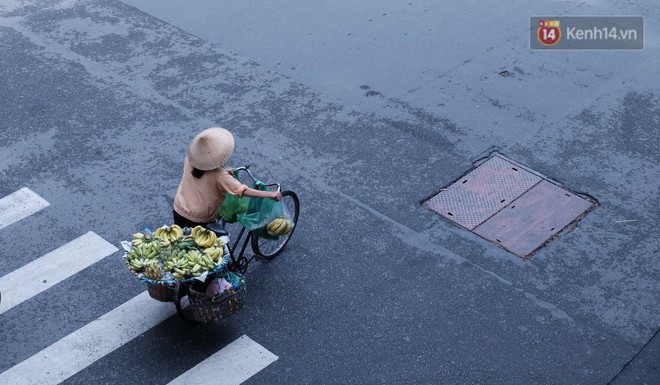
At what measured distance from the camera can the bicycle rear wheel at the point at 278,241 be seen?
8242mm

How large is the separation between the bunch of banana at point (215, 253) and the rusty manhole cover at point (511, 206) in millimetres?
2818

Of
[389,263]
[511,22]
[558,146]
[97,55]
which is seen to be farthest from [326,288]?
[511,22]

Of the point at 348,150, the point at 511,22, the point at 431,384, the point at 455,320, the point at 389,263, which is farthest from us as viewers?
the point at 511,22

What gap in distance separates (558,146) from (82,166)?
17.8ft

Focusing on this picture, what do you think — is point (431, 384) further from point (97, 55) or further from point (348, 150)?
point (97, 55)

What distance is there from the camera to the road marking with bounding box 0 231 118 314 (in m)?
8.03

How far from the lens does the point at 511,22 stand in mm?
12516

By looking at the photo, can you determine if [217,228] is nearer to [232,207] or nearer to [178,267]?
[232,207]

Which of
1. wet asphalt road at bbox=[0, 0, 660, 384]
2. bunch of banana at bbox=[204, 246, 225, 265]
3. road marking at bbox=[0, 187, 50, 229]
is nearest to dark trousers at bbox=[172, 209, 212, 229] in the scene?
bunch of banana at bbox=[204, 246, 225, 265]

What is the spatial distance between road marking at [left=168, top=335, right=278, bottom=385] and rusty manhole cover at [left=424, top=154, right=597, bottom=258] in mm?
2650

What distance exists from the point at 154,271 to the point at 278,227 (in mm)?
1311

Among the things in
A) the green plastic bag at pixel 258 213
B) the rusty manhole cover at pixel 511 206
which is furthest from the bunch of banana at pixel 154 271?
the rusty manhole cover at pixel 511 206

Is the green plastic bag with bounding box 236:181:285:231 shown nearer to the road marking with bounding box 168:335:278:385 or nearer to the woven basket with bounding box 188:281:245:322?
the woven basket with bounding box 188:281:245:322

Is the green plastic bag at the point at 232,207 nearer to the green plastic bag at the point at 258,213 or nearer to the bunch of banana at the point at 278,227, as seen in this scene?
the green plastic bag at the point at 258,213
